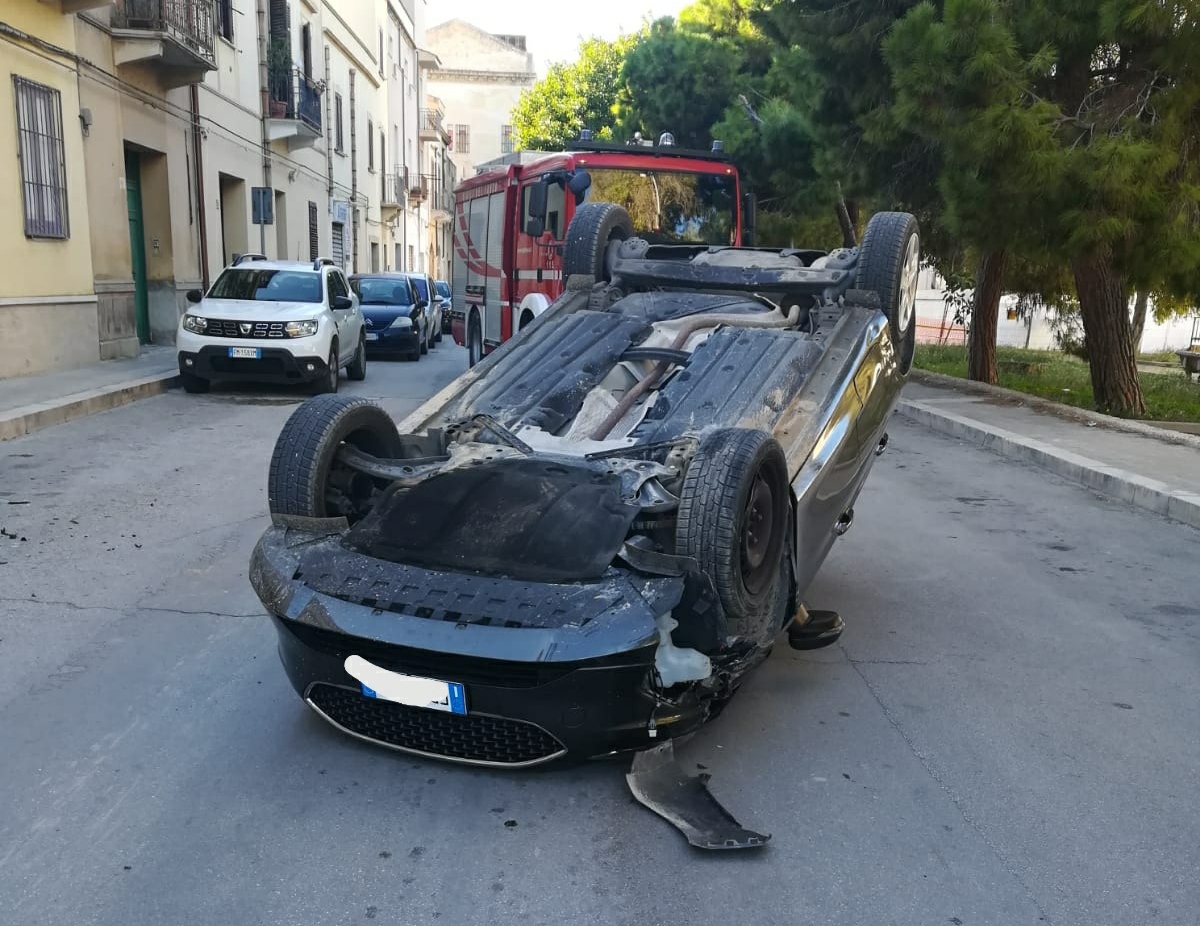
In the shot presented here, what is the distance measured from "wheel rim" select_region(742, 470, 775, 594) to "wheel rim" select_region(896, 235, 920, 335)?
7.67 feet

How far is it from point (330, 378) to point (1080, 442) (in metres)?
8.95

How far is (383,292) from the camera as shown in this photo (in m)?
21.0

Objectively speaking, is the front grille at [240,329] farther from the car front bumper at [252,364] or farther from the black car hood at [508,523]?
the black car hood at [508,523]

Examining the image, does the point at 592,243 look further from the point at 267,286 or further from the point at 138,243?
the point at 138,243

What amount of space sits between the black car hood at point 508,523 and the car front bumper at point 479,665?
0.10 m

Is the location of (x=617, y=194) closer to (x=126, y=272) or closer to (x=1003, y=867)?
(x=126, y=272)

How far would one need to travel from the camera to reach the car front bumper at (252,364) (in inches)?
509

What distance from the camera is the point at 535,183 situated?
41.0 ft

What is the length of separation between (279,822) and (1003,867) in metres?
2.14

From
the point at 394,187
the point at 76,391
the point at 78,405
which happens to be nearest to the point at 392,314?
the point at 76,391

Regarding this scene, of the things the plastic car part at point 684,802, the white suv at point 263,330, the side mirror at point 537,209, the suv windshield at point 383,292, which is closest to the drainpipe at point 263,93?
the suv windshield at point 383,292

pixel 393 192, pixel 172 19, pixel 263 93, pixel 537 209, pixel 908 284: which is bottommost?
pixel 908 284

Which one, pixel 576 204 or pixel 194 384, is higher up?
pixel 576 204

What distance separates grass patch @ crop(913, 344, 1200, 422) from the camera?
1396 centimetres
